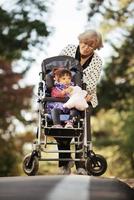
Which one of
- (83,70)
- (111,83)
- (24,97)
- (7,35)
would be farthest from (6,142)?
(83,70)

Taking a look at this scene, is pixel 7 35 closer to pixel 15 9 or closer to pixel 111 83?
pixel 15 9

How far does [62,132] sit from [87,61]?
836 millimetres

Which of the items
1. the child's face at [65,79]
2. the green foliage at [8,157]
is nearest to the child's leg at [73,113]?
the child's face at [65,79]

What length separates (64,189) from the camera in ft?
12.5

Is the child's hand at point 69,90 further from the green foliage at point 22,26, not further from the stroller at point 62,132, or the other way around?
the green foliage at point 22,26

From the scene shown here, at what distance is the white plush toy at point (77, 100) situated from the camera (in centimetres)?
627

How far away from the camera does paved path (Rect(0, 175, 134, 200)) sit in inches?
147

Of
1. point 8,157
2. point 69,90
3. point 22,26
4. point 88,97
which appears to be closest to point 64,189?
point 69,90

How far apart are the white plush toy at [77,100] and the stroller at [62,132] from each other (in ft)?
0.29

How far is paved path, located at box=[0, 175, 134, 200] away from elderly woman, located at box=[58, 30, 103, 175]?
2.41 metres

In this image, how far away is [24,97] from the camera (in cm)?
2264

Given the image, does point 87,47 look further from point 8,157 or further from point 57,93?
point 8,157

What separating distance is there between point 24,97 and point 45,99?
1632 centimetres

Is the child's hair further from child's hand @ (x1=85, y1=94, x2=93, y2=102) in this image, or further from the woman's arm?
child's hand @ (x1=85, y1=94, x2=93, y2=102)
